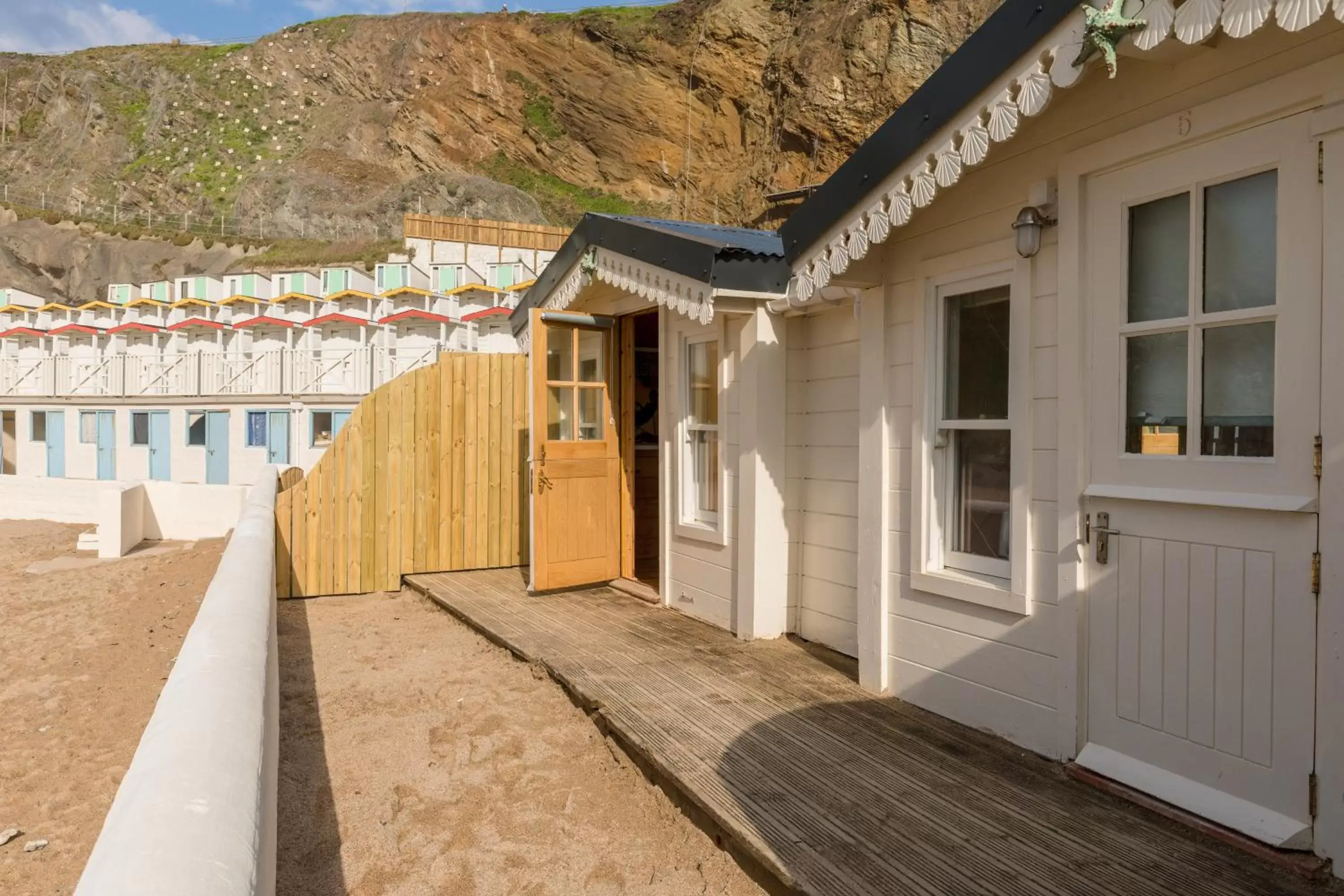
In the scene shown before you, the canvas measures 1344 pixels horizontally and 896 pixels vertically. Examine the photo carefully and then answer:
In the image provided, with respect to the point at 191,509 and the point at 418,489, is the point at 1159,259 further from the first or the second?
the point at 191,509

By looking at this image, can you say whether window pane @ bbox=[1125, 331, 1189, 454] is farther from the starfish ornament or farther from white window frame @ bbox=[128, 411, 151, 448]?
white window frame @ bbox=[128, 411, 151, 448]

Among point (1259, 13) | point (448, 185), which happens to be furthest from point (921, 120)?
point (448, 185)

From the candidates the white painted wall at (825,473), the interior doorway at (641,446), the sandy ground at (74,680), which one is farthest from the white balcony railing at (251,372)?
the white painted wall at (825,473)

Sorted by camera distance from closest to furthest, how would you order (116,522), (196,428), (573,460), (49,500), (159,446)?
(573,460), (116,522), (49,500), (196,428), (159,446)

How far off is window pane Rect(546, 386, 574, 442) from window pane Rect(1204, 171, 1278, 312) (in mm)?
4677

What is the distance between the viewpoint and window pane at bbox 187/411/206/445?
2088 cm

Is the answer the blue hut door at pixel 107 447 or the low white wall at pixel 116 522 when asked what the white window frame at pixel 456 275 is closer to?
the blue hut door at pixel 107 447

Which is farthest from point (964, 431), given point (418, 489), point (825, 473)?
point (418, 489)

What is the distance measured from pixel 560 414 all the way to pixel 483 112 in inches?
1604

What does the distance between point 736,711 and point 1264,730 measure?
6.73 ft

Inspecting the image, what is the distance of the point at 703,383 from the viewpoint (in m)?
5.84

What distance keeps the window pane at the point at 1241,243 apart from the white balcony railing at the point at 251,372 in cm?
1872

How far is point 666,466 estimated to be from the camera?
618 cm

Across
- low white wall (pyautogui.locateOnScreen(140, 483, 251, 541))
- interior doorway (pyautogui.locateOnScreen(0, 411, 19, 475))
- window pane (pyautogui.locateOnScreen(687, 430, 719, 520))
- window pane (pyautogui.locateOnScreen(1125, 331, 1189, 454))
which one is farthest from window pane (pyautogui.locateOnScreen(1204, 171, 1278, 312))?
interior doorway (pyautogui.locateOnScreen(0, 411, 19, 475))
